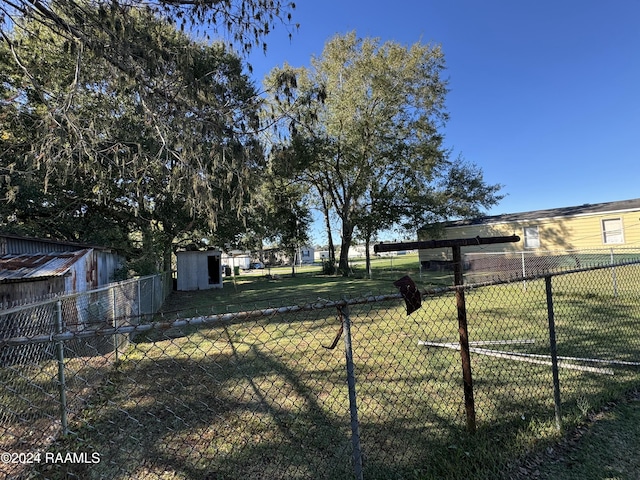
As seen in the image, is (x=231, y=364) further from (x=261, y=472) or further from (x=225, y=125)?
(x=225, y=125)

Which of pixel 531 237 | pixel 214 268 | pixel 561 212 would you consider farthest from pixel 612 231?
pixel 214 268

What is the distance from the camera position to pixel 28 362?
13.6ft

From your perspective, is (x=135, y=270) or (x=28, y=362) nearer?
(x=28, y=362)

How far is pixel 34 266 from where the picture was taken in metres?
6.54

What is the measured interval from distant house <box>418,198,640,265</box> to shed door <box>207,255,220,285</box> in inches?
469

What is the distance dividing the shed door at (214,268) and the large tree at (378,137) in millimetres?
6718

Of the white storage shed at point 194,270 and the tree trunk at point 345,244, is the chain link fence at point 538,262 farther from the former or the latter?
the white storage shed at point 194,270

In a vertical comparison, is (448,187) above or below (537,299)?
above

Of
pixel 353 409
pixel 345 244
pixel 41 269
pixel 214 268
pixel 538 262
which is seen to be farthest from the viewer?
pixel 345 244

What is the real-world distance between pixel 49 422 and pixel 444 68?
22048 mm

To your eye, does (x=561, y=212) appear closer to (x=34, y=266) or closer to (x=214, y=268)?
(x=214, y=268)

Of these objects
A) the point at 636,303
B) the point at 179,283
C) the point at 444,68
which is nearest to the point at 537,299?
the point at 636,303

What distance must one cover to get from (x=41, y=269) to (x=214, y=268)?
45.6 ft

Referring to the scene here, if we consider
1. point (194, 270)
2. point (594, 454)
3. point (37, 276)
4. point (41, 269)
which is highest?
point (41, 269)
